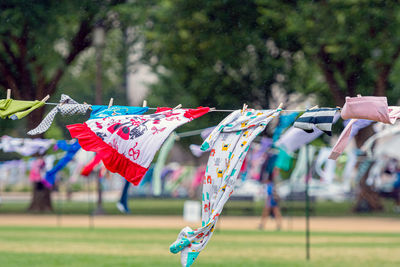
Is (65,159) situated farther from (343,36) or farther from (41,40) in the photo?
(343,36)

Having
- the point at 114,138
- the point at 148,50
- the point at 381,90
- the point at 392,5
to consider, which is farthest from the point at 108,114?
the point at 148,50

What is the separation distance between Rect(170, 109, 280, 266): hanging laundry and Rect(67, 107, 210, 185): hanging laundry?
2.28ft

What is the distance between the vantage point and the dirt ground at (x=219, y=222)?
80.4ft

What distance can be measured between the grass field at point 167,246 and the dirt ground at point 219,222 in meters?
1.98

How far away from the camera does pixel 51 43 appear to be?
28.5 metres

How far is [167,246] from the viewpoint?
711 inches

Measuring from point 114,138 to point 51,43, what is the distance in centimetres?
1913

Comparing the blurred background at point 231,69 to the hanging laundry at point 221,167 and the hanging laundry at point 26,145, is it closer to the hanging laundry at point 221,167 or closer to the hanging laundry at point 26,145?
the hanging laundry at point 26,145

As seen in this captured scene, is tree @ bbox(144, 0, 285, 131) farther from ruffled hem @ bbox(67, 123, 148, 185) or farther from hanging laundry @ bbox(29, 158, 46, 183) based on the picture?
ruffled hem @ bbox(67, 123, 148, 185)

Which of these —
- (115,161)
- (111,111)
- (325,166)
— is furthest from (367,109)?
(325,166)

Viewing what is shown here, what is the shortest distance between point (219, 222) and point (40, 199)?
34.5ft

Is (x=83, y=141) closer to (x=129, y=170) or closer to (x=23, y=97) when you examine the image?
(x=129, y=170)

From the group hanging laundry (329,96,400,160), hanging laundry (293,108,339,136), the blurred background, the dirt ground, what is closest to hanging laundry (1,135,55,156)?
the blurred background

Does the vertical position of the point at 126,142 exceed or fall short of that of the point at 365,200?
it exceeds it
